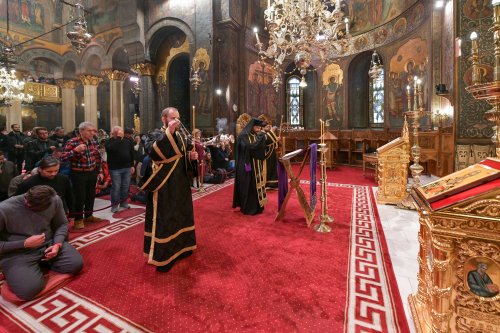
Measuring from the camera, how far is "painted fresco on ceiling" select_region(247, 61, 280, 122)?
44.6ft

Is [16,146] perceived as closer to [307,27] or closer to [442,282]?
[307,27]

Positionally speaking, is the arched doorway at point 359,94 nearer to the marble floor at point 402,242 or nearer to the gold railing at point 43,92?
the marble floor at point 402,242

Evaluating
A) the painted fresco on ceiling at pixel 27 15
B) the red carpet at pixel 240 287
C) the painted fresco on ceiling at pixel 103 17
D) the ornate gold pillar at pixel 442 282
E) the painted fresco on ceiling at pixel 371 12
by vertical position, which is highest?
the painted fresco on ceiling at pixel 27 15

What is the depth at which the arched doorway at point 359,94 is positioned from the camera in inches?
583

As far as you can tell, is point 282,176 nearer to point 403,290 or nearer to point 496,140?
point 403,290

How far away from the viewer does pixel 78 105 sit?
957 inches

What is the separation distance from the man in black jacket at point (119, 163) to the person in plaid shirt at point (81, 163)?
0.65 meters

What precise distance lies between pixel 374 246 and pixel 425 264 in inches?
69.1

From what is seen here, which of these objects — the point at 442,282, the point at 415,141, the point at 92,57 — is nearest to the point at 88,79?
the point at 92,57

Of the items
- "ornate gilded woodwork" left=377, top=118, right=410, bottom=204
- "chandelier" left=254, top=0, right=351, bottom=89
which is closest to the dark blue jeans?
"chandelier" left=254, top=0, right=351, bottom=89

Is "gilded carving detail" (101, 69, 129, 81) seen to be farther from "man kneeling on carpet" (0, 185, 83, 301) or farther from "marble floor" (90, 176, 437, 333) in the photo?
"man kneeling on carpet" (0, 185, 83, 301)

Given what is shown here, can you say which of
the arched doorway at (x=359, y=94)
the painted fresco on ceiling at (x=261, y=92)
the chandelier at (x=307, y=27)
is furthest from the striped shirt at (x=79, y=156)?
the arched doorway at (x=359, y=94)

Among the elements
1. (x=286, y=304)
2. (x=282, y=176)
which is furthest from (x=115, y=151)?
(x=286, y=304)

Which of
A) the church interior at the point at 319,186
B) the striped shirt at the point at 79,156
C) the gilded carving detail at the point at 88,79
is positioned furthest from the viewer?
the gilded carving detail at the point at 88,79
